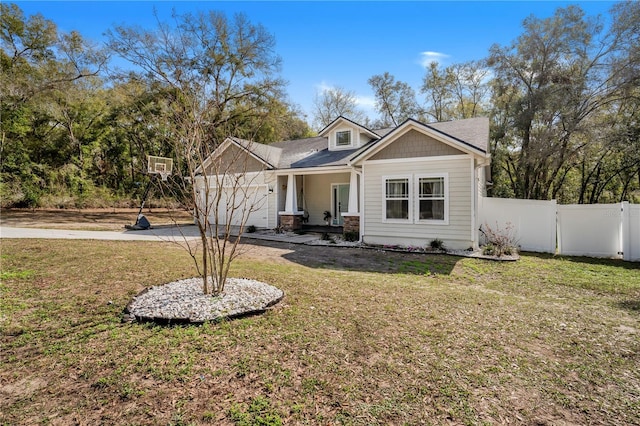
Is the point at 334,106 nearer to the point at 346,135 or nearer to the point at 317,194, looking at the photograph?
the point at 346,135

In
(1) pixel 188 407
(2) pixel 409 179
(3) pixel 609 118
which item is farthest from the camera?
(3) pixel 609 118

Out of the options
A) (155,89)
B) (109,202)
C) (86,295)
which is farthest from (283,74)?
(86,295)

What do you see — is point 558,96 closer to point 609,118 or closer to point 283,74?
point 609,118

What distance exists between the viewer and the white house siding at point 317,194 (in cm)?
1597

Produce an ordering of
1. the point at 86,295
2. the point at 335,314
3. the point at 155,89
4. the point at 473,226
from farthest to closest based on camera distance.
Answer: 1. the point at 155,89
2. the point at 473,226
3. the point at 86,295
4. the point at 335,314

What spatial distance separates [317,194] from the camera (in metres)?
16.3

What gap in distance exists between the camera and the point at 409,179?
35.8 feet

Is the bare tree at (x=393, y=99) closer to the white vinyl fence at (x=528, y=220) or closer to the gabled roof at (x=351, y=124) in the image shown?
the gabled roof at (x=351, y=124)

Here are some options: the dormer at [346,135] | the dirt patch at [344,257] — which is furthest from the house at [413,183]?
the dirt patch at [344,257]

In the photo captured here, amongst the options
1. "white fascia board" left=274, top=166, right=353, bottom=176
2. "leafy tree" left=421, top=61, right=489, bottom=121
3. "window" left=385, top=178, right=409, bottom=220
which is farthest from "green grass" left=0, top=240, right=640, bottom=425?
"leafy tree" left=421, top=61, right=489, bottom=121

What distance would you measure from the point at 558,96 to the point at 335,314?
17.1 m

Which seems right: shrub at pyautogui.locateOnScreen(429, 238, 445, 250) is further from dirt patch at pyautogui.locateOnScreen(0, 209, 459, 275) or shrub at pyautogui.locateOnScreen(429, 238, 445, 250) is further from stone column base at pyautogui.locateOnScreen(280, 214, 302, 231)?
stone column base at pyautogui.locateOnScreen(280, 214, 302, 231)

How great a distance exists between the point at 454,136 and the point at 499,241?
3975mm

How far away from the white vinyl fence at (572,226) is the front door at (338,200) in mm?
6126
